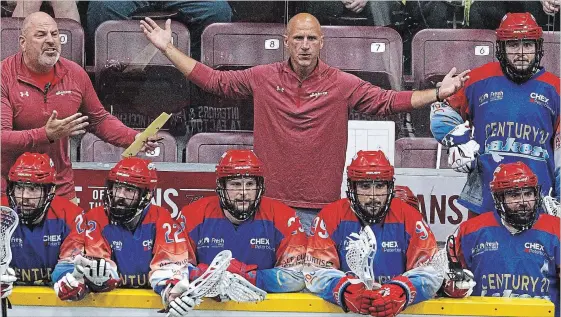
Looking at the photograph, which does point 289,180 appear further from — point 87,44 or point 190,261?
point 87,44

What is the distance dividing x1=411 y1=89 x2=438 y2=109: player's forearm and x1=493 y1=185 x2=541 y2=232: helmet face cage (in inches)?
24.7

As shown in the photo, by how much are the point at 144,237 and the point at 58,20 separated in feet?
5.29

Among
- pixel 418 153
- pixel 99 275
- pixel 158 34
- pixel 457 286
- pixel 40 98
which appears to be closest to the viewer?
pixel 99 275

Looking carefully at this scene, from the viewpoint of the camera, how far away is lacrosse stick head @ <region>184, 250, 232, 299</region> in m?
5.04

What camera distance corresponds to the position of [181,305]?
5.01 m

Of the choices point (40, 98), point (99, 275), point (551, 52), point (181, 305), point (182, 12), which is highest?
point (182, 12)

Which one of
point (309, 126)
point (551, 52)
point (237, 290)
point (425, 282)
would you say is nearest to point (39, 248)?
point (237, 290)

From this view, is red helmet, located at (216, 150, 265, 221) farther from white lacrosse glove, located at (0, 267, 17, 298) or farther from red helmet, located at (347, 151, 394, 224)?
white lacrosse glove, located at (0, 267, 17, 298)

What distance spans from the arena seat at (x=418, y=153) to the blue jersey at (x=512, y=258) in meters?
0.80

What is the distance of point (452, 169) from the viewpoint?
641 cm

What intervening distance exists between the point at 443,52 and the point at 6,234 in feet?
8.76

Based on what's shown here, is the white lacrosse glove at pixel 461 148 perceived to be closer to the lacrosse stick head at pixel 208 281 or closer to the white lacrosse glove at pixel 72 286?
the lacrosse stick head at pixel 208 281

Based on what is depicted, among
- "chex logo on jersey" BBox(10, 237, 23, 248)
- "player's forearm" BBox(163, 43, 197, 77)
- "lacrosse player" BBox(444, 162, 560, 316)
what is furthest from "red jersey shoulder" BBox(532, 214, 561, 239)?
"chex logo on jersey" BBox(10, 237, 23, 248)

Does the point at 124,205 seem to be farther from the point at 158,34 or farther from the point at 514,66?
the point at 514,66
